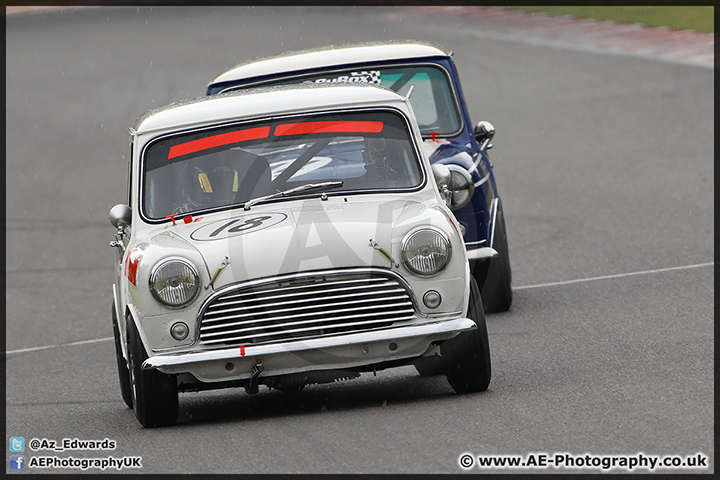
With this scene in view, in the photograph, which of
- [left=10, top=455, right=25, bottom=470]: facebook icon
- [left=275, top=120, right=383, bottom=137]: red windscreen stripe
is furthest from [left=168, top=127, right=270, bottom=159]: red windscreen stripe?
[left=10, top=455, right=25, bottom=470]: facebook icon

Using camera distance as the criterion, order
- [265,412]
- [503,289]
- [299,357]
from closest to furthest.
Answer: [299,357] → [265,412] → [503,289]

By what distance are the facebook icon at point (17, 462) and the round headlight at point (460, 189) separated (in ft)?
12.9

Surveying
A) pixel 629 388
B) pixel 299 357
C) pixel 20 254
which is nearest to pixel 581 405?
pixel 629 388

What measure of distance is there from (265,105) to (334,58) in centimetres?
297

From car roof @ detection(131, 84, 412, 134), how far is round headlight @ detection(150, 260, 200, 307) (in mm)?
1246

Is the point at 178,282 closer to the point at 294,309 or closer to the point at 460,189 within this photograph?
the point at 294,309

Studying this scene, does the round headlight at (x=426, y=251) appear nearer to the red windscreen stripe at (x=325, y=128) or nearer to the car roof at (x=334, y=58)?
the red windscreen stripe at (x=325, y=128)

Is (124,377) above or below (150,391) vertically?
below

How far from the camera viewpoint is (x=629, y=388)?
6660 millimetres

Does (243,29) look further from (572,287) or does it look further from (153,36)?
(572,287)

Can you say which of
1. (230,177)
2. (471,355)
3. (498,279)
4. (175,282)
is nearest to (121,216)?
(230,177)

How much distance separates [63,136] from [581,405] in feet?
55.8

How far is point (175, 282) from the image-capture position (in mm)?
6516

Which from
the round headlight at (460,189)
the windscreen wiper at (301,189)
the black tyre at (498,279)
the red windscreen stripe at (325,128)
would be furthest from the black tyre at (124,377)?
the black tyre at (498,279)
